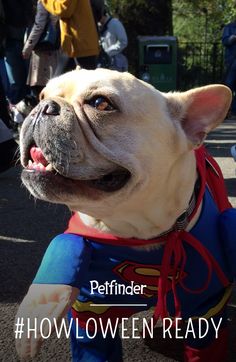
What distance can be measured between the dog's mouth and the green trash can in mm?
11280

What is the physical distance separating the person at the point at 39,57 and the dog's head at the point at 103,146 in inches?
150

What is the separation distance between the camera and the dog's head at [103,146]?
6.04 ft

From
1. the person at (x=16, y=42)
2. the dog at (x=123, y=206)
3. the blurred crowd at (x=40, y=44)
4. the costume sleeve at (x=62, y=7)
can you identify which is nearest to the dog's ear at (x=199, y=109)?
the dog at (x=123, y=206)

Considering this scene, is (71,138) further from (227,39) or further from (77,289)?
(227,39)

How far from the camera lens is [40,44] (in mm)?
5758

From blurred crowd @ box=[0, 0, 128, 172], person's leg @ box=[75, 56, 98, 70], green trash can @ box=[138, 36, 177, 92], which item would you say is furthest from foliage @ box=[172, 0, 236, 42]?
person's leg @ box=[75, 56, 98, 70]

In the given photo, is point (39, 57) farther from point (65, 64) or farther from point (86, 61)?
point (86, 61)

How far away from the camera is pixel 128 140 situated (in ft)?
6.23

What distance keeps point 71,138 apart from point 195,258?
664 mm

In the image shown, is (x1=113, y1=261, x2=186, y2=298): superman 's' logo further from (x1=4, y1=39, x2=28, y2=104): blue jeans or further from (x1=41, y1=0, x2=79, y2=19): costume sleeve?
(x1=4, y1=39, x2=28, y2=104): blue jeans

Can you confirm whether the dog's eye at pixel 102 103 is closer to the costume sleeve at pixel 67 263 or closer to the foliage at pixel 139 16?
the costume sleeve at pixel 67 263

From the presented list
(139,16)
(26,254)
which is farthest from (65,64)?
(139,16)

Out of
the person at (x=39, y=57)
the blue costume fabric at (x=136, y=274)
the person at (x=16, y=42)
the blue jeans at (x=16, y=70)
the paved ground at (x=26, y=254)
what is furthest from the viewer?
the blue jeans at (x=16, y=70)

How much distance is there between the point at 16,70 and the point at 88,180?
487cm
